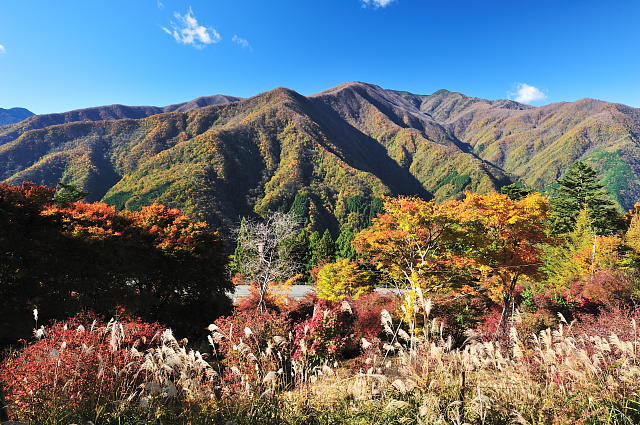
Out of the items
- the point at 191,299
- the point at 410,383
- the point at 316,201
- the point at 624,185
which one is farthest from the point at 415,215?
the point at 624,185

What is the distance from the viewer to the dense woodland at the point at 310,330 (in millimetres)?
3279

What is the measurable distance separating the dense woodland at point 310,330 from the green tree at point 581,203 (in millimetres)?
13461

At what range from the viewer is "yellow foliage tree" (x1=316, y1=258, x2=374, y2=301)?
47.0 feet

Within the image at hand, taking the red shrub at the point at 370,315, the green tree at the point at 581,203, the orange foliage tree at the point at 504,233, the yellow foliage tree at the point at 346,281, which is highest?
the green tree at the point at 581,203

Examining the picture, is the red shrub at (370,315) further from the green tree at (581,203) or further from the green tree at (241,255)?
the green tree at (581,203)

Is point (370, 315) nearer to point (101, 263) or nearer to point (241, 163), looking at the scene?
point (101, 263)

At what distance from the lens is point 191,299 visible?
1295 centimetres

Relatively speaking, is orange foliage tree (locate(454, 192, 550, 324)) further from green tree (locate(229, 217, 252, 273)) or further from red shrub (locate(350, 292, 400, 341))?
green tree (locate(229, 217, 252, 273))

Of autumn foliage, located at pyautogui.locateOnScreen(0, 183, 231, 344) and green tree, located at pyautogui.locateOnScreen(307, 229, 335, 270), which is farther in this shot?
green tree, located at pyautogui.locateOnScreen(307, 229, 335, 270)

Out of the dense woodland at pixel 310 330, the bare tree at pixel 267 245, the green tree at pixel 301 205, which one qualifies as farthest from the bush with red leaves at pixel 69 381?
the green tree at pixel 301 205

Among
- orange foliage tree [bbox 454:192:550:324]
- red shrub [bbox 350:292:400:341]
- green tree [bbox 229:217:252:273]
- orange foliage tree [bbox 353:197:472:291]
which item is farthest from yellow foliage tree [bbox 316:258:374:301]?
green tree [bbox 229:217:252:273]

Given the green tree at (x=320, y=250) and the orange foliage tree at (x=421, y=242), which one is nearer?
the orange foliage tree at (x=421, y=242)

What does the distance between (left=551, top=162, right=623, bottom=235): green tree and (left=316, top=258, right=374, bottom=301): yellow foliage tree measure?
28.8 m

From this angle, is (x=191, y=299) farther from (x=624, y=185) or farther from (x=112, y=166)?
(x=624, y=185)
